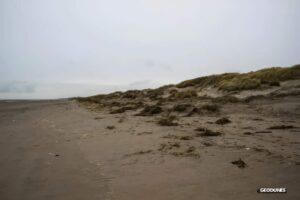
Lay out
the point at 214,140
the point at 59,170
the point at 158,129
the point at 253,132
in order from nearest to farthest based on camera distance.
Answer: the point at 59,170 → the point at 214,140 → the point at 253,132 → the point at 158,129

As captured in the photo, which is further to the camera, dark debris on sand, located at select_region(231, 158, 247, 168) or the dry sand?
dark debris on sand, located at select_region(231, 158, 247, 168)

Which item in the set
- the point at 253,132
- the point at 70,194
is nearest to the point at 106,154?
the point at 70,194

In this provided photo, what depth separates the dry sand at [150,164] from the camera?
508 cm

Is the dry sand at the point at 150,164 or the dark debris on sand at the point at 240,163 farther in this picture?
the dark debris on sand at the point at 240,163

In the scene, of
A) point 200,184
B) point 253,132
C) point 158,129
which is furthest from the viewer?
point 158,129

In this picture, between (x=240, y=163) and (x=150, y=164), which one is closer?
(x=240, y=163)

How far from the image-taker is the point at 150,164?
6688mm

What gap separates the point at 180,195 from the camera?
16.0 feet

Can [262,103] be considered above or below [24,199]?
above

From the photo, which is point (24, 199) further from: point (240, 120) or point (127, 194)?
point (240, 120)

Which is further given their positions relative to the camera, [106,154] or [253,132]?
[253,132]

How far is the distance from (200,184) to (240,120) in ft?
26.8

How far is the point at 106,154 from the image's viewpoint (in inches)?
306

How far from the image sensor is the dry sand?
16.7 feet
